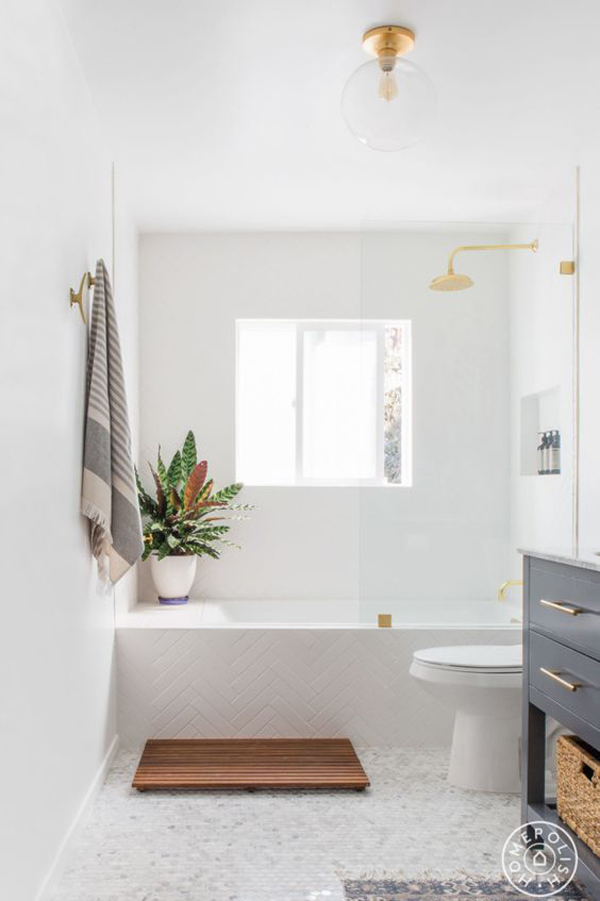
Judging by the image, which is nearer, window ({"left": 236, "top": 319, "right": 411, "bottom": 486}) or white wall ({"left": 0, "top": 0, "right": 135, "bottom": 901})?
white wall ({"left": 0, "top": 0, "right": 135, "bottom": 901})

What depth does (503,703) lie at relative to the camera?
2830mm

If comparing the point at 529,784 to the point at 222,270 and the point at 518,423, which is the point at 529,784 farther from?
the point at 222,270

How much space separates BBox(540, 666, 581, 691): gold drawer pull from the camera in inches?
81.3

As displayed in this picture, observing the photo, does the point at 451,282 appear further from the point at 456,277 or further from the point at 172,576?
the point at 172,576

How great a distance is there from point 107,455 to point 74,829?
1.11 m

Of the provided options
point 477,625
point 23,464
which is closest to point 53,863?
point 23,464

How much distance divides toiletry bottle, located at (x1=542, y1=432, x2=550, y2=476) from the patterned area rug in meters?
1.56

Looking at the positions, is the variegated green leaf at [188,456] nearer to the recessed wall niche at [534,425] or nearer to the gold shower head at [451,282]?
the gold shower head at [451,282]

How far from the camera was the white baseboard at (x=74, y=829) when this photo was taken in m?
2.10

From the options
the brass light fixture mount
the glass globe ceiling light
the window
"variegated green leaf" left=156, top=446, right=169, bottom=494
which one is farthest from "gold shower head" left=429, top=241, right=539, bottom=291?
"variegated green leaf" left=156, top=446, right=169, bottom=494

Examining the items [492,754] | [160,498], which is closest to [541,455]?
[492,754]

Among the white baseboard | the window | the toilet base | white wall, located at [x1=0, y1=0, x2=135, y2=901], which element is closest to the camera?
white wall, located at [x1=0, y1=0, x2=135, y2=901]

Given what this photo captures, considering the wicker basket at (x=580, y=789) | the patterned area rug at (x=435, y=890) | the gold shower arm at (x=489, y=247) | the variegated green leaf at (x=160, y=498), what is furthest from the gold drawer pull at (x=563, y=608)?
the variegated green leaf at (x=160, y=498)

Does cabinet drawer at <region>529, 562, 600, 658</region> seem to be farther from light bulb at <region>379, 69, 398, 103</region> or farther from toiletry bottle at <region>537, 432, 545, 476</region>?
light bulb at <region>379, 69, 398, 103</region>
